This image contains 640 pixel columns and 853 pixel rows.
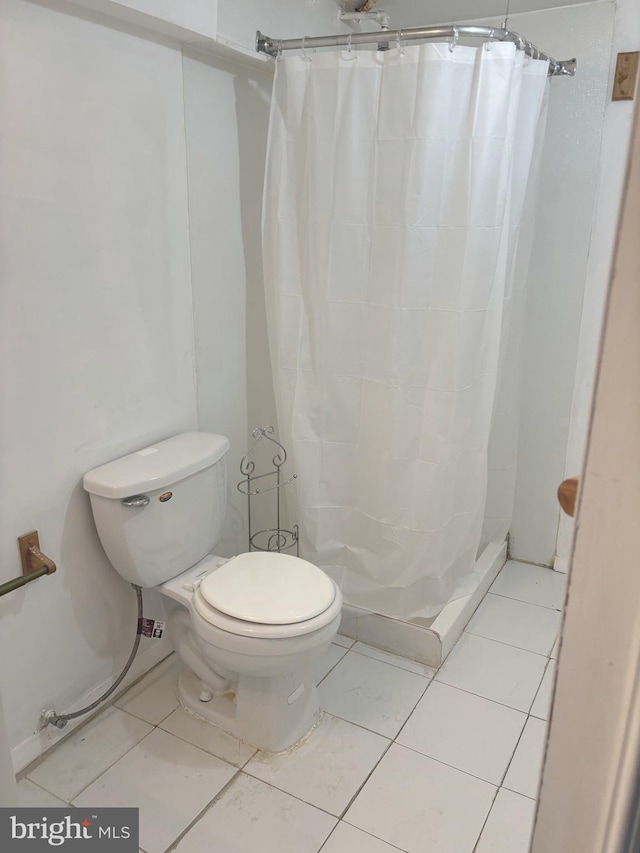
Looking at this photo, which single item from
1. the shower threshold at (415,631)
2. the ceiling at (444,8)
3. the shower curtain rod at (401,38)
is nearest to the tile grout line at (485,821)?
Result: the shower threshold at (415,631)

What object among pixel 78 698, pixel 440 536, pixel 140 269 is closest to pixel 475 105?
pixel 140 269

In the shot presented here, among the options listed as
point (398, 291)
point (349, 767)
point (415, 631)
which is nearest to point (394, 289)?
point (398, 291)

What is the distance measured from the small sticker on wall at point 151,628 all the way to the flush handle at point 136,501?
15.9 inches

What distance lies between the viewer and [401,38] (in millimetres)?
1728

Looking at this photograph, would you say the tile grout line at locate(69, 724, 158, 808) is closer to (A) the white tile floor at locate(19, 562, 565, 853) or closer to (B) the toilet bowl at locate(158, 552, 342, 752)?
(A) the white tile floor at locate(19, 562, 565, 853)

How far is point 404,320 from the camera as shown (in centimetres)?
→ 194

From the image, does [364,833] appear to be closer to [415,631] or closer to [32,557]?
[415,631]

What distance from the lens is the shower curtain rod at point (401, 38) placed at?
5.57ft

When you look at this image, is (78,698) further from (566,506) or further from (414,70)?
(414,70)

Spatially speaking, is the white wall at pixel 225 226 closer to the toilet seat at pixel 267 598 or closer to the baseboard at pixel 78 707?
the baseboard at pixel 78 707

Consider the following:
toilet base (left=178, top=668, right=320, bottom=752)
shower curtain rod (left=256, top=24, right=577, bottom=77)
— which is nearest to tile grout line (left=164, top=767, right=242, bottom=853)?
toilet base (left=178, top=668, right=320, bottom=752)

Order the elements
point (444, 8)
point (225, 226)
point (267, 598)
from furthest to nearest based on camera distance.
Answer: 1. point (444, 8)
2. point (225, 226)
3. point (267, 598)

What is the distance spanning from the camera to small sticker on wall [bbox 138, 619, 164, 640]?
75.4 inches

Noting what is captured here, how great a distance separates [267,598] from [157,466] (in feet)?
1.52
